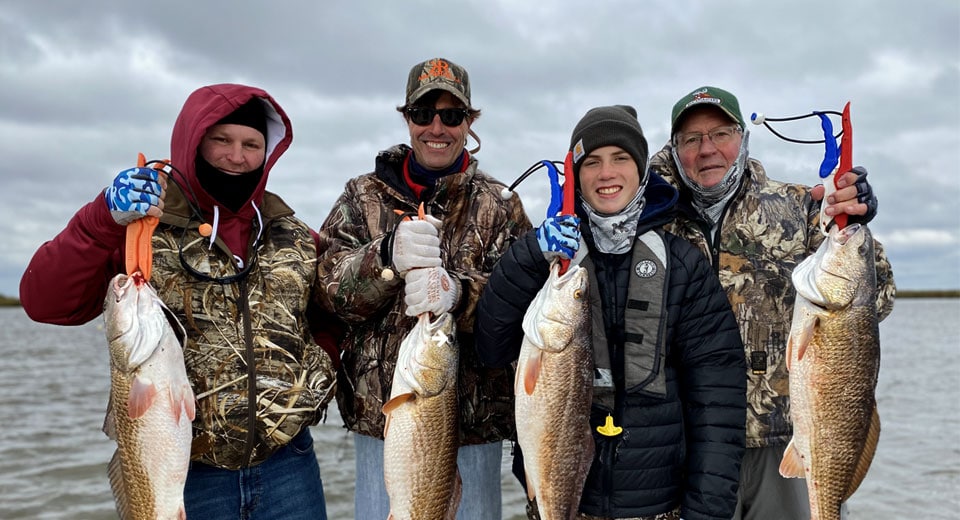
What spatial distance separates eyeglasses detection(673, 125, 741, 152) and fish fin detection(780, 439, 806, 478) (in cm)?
193

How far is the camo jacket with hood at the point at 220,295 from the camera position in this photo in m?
3.25

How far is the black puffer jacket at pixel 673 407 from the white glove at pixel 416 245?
38 cm

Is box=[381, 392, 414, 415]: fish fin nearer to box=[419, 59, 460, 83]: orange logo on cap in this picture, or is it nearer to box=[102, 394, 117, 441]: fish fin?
box=[102, 394, 117, 441]: fish fin

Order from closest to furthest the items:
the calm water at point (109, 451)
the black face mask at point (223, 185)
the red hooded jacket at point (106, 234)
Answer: the red hooded jacket at point (106, 234) < the black face mask at point (223, 185) < the calm water at point (109, 451)

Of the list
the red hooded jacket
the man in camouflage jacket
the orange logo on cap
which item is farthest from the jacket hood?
the man in camouflage jacket

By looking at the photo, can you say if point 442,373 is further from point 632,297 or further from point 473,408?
point 632,297

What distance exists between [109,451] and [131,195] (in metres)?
10.3

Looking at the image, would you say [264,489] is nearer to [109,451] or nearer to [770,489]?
[770,489]

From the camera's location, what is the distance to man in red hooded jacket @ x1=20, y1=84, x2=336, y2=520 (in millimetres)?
3271

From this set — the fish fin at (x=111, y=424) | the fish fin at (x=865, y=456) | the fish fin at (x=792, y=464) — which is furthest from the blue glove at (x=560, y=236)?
the fish fin at (x=111, y=424)

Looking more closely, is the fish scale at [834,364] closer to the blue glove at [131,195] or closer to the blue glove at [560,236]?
the blue glove at [560,236]

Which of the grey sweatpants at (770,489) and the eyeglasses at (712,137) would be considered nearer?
the grey sweatpants at (770,489)

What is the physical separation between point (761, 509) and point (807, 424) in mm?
967

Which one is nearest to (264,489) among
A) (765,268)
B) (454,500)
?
(454,500)
